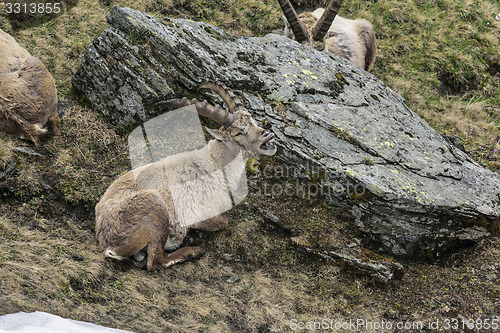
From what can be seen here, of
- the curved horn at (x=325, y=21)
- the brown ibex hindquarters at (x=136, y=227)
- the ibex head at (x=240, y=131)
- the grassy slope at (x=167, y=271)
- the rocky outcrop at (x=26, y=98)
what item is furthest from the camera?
the curved horn at (x=325, y=21)

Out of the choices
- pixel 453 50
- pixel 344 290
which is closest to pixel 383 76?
pixel 453 50

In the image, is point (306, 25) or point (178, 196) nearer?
point (178, 196)

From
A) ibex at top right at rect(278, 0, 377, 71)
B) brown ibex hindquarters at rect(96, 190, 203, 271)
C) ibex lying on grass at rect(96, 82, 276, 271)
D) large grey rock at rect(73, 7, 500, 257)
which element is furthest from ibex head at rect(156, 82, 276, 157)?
ibex at top right at rect(278, 0, 377, 71)

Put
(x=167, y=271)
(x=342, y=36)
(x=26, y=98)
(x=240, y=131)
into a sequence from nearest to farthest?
(x=167, y=271) → (x=240, y=131) → (x=26, y=98) → (x=342, y=36)

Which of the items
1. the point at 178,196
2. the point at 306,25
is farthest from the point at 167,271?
the point at 306,25

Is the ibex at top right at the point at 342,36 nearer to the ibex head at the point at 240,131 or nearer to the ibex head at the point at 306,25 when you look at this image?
the ibex head at the point at 306,25

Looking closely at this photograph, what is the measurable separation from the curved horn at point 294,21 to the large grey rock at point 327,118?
160cm

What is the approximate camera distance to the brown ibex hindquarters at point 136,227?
613 centimetres

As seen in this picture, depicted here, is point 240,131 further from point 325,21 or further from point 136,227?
point 325,21

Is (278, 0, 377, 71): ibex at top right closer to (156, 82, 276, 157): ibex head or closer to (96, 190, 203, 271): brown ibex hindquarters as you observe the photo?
(156, 82, 276, 157): ibex head

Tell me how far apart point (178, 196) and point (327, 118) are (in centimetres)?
363

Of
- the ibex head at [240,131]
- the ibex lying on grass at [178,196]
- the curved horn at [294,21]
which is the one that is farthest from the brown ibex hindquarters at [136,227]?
the curved horn at [294,21]

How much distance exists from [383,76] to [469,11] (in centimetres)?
595

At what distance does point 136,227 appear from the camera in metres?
6.14
